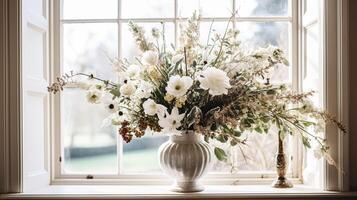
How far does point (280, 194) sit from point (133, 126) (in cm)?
67

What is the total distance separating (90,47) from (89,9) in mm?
189

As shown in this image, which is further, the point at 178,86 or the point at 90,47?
the point at 90,47

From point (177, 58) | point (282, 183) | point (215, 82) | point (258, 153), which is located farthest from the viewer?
point (258, 153)

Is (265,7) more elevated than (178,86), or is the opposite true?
(265,7)

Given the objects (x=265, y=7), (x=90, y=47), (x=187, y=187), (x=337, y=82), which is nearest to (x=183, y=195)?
(x=187, y=187)

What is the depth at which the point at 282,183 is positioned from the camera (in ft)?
7.18

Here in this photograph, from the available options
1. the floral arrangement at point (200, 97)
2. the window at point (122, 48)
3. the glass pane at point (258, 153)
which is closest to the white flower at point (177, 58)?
the floral arrangement at point (200, 97)

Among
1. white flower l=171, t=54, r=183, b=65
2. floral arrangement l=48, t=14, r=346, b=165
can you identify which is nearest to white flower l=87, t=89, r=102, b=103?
floral arrangement l=48, t=14, r=346, b=165

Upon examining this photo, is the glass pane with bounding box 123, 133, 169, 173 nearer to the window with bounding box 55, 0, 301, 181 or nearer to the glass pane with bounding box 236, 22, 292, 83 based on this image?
the window with bounding box 55, 0, 301, 181

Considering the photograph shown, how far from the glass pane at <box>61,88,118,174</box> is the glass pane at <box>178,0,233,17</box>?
0.62 meters

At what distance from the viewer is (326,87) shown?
204cm

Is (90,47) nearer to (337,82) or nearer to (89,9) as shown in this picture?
(89,9)

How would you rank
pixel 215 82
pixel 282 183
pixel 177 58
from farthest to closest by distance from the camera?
1. pixel 282 183
2. pixel 177 58
3. pixel 215 82

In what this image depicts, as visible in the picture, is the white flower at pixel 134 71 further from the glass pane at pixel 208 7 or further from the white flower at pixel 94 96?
the glass pane at pixel 208 7
